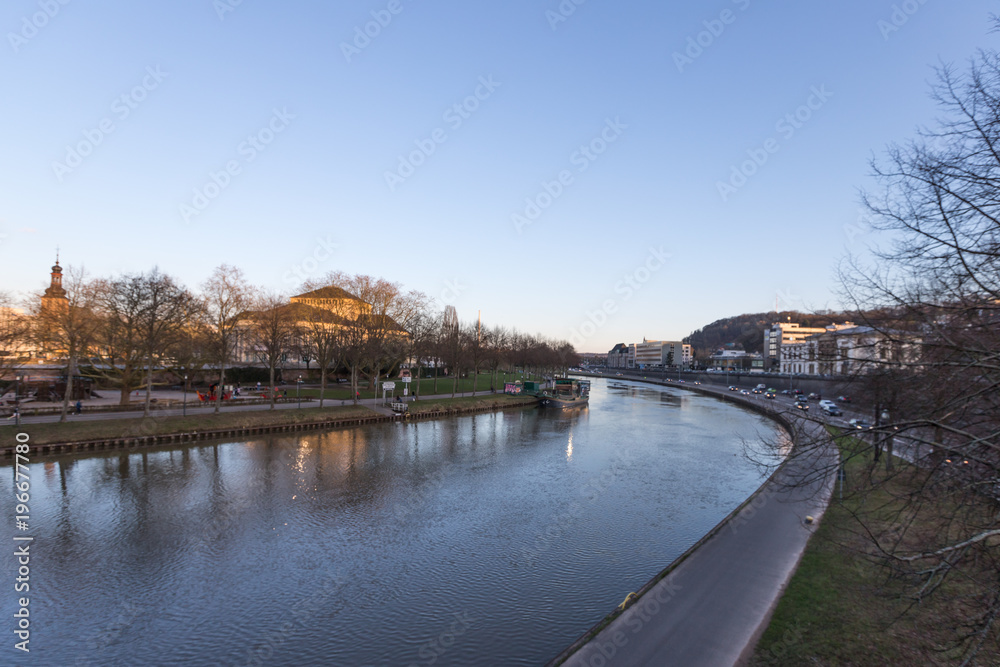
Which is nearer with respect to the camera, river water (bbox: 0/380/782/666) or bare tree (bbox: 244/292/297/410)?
river water (bbox: 0/380/782/666)

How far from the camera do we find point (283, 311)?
46.6m

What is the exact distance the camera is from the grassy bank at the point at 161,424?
26938mm

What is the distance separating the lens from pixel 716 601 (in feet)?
36.1

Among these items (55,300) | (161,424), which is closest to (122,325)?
(55,300)

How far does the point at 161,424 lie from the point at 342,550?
919 inches

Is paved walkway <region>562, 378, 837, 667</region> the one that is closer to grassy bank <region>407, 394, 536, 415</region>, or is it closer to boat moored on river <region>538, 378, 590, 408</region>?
grassy bank <region>407, 394, 536, 415</region>

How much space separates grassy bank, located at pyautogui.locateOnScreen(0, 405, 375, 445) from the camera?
26938mm

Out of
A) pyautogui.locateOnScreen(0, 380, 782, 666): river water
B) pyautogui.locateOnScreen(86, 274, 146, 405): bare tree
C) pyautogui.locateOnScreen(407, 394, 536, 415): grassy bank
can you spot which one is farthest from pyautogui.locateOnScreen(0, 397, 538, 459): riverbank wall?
pyautogui.locateOnScreen(86, 274, 146, 405): bare tree

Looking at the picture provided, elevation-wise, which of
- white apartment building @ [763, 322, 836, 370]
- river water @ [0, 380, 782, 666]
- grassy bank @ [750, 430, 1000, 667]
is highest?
white apartment building @ [763, 322, 836, 370]

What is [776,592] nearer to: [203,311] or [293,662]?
[293,662]

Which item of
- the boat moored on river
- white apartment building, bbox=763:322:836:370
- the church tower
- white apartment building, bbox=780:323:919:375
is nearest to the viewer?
white apartment building, bbox=780:323:919:375

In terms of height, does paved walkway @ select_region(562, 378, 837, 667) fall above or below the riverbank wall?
below

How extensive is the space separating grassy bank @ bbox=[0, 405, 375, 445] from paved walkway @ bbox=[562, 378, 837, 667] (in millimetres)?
31731

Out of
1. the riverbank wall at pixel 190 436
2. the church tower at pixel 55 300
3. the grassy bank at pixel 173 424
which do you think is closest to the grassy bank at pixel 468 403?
the grassy bank at pixel 173 424
